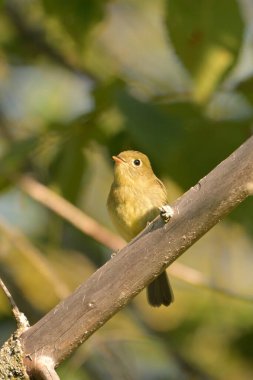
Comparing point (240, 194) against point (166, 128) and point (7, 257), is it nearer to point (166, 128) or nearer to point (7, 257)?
point (166, 128)

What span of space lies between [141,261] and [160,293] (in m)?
2.27

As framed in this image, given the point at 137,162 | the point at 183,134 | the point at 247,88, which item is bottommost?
the point at 183,134

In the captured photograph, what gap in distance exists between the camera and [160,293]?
13.9 ft

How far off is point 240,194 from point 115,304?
0.40 meters

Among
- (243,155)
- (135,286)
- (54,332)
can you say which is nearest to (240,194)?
(243,155)

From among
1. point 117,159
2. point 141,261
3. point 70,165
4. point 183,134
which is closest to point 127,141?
point 117,159

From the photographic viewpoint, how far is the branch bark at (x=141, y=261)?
190 centimetres

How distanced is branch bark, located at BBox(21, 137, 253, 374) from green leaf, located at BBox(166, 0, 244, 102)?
40.7 inches

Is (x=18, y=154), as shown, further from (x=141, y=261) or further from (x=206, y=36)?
(x=141, y=261)

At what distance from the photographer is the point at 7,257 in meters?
4.61

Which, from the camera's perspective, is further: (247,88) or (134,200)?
(134,200)

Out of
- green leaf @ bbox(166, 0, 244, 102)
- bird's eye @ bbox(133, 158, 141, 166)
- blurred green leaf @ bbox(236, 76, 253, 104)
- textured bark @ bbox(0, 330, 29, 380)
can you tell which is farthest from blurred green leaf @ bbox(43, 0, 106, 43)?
textured bark @ bbox(0, 330, 29, 380)

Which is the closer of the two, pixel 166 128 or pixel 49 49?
pixel 166 128

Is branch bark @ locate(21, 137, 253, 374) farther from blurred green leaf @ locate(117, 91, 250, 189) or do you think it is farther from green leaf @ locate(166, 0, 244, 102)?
green leaf @ locate(166, 0, 244, 102)
